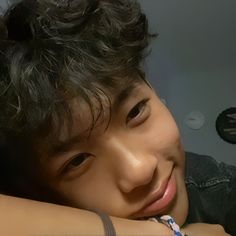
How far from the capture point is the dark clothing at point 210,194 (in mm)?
866

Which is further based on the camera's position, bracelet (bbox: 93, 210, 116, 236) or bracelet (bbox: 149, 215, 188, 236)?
bracelet (bbox: 149, 215, 188, 236)

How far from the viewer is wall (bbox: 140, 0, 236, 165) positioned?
49.4 inches

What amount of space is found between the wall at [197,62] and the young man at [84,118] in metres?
0.59

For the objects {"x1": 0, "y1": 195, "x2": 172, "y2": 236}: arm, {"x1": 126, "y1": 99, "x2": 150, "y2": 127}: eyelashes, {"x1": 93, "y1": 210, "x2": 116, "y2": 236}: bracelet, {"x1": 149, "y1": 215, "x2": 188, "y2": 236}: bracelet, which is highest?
{"x1": 126, "y1": 99, "x2": 150, "y2": 127}: eyelashes

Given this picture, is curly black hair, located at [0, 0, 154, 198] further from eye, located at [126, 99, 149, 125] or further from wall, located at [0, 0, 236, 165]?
wall, located at [0, 0, 236, 165]

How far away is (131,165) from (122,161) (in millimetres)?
14

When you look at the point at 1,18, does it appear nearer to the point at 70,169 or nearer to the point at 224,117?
the point at 70,169

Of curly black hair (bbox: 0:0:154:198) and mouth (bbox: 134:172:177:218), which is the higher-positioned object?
curly black hair (bbox: 0:0:154:198)

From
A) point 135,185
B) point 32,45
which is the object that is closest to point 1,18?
point 32,45

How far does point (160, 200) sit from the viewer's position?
25.2 inches

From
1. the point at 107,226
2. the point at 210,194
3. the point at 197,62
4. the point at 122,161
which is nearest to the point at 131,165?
the point at 122,161

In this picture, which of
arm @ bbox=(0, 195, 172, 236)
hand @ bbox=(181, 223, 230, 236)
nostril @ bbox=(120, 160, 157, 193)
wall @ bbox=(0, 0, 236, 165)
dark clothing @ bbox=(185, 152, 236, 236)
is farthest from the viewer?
wall @ bbox=(0, 0, 236, 165)

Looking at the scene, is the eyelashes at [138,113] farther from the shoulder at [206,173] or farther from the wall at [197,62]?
the wall at [197,62]

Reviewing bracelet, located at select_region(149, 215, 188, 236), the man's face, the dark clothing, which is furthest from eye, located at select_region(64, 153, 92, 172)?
the dark clothing
